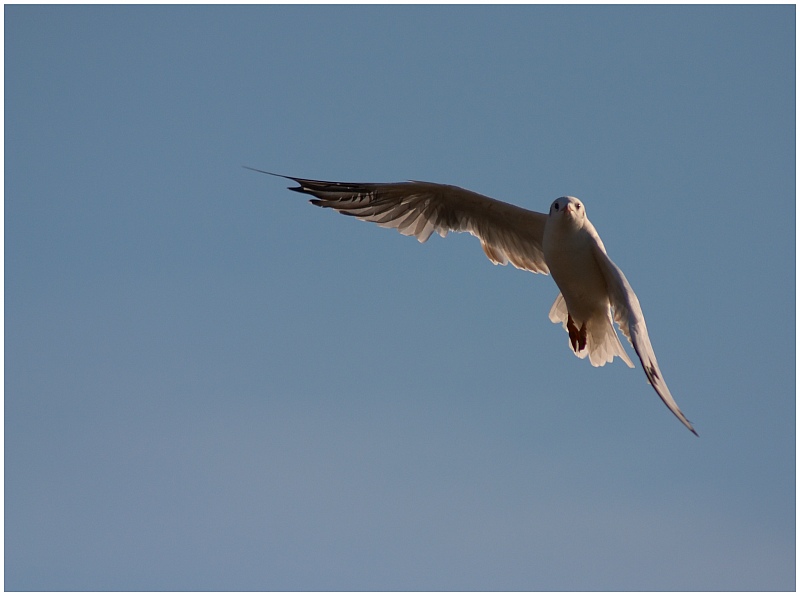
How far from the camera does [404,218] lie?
1415 centimetres

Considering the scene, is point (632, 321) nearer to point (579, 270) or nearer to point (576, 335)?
point (579, 270)

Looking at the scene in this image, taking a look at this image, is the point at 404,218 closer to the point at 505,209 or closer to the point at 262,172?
the point at 505,209

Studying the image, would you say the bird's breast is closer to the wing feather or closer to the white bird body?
the white bird body

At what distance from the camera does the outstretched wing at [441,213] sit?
1377 cm

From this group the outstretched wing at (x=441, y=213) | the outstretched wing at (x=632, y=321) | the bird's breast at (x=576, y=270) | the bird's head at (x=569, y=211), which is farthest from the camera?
the outstretched wing at (x=441, y=213)

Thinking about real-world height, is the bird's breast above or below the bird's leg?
above

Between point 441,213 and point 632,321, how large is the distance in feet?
11.7

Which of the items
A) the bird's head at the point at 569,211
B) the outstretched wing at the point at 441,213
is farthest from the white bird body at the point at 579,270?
the outstretched wing at the point at 441,213

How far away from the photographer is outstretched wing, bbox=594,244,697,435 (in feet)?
34.0

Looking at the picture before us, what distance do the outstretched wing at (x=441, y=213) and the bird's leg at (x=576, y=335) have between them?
977 mm

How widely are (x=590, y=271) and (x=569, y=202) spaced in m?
0.76

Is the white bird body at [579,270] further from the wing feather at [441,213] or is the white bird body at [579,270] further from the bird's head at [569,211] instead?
the wing feather at [441,213]

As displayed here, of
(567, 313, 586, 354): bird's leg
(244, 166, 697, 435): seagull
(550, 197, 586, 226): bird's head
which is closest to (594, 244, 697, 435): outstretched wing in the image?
(244, 166, 697, 435): seagull

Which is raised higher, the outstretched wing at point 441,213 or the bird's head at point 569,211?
the outstretched wing at point 441,213
